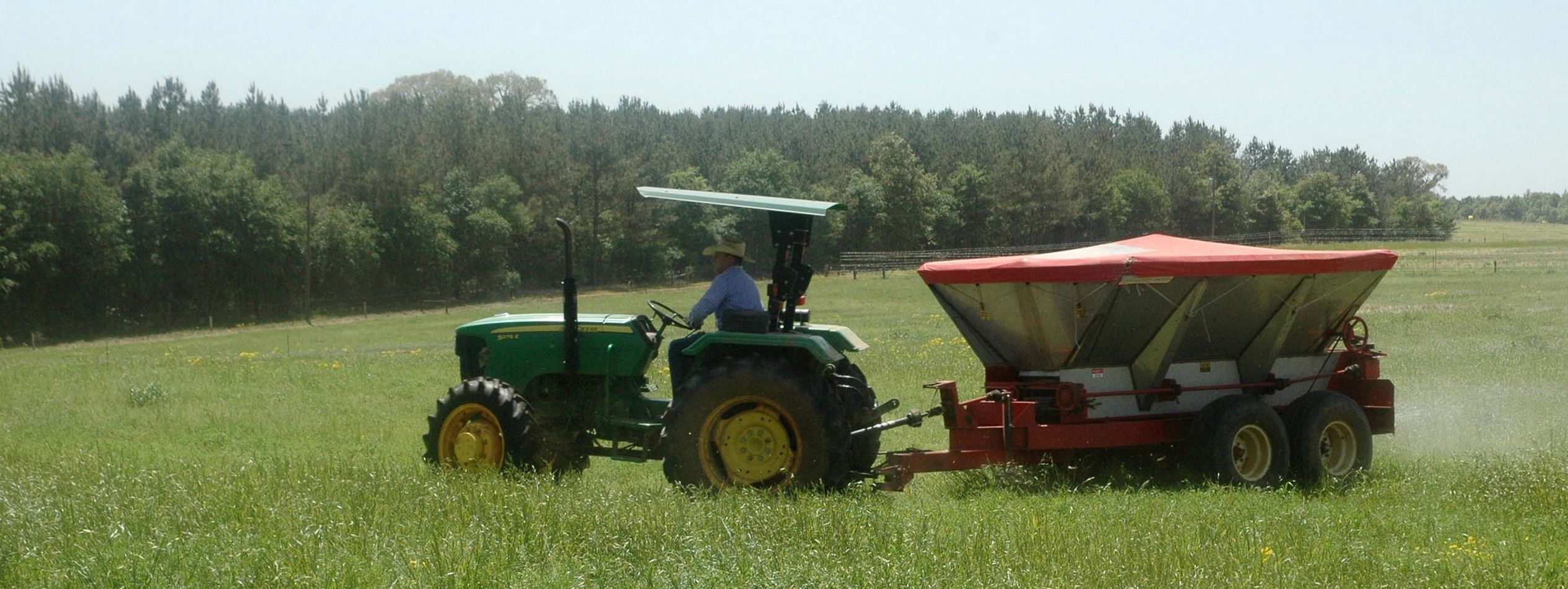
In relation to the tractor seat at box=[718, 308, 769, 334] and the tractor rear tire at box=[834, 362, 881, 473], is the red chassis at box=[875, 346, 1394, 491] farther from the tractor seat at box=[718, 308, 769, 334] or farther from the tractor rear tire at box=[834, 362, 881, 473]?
the tractor seat at box=[718, 308, 769, 334]

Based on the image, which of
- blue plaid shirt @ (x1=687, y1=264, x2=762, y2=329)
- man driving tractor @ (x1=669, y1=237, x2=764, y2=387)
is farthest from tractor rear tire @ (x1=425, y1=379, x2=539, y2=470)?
blue plaid shirt @ (x1=687, y1=264, x2=762, y2=329)

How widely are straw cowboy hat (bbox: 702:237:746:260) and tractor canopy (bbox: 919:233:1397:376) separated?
1.49 metres

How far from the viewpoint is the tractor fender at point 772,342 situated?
28.1 feet

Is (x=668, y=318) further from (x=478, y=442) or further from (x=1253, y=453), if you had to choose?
(x=1253, y=453)

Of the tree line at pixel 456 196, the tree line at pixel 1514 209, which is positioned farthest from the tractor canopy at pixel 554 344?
the tree line at pixel 1514 209

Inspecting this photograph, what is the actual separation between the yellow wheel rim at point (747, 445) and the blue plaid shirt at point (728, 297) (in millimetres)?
730

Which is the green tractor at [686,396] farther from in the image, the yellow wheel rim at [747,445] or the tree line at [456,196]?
the tree line at [456,196]

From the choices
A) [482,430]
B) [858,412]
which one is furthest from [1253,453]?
[482,430]

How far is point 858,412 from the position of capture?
893 centimetres

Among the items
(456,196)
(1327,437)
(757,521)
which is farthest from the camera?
(456,196)

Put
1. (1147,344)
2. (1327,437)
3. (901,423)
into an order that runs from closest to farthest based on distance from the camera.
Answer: (901,423) < (1147,344) < (1327,437)

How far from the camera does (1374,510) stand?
844cm

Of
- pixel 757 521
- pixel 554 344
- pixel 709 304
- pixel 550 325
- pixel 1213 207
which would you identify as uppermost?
pixel 1213 207

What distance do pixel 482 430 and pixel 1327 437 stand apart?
674 cm
